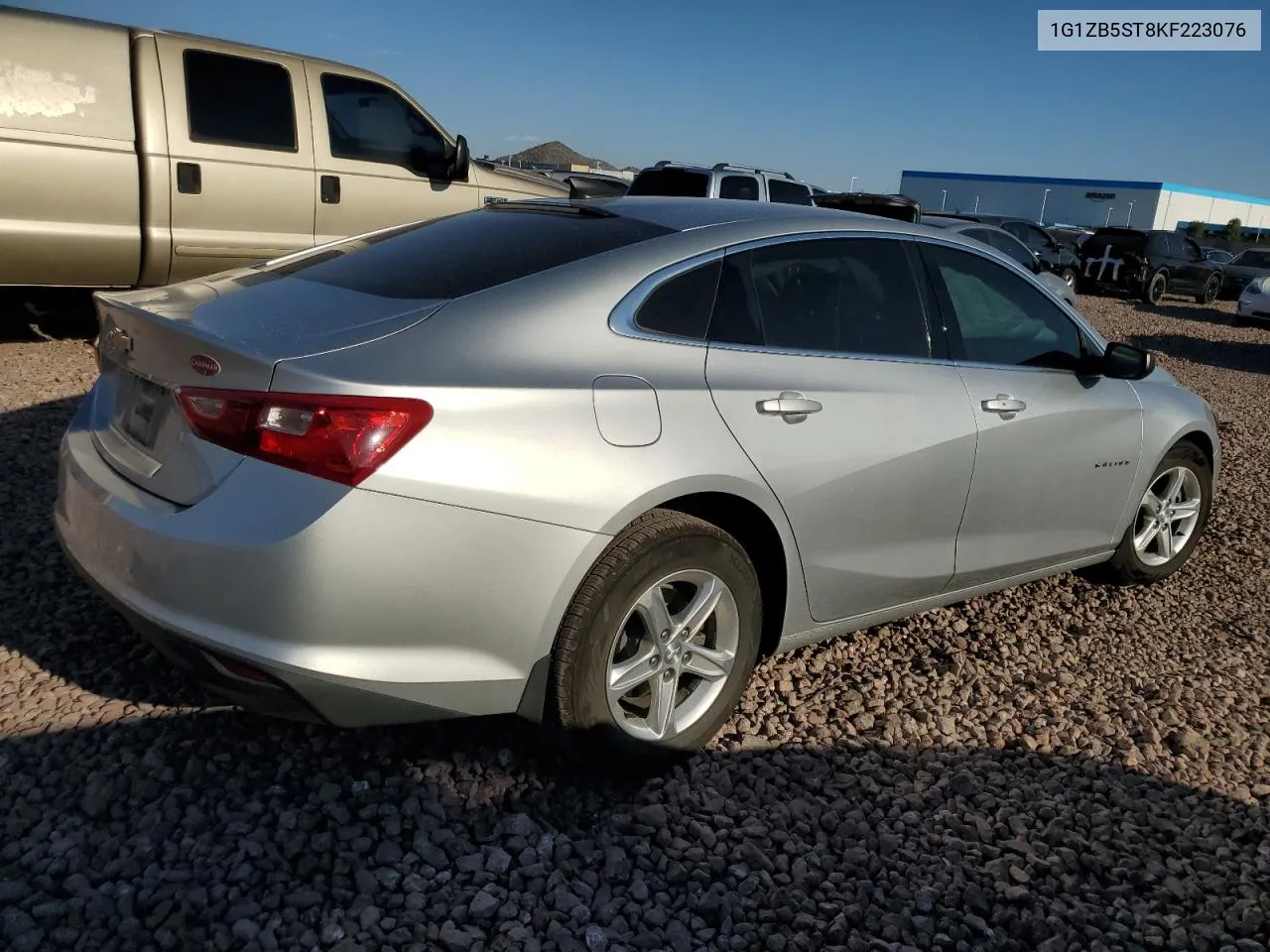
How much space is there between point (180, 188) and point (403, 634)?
595 centimetres

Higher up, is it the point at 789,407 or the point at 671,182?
the point at 671,182

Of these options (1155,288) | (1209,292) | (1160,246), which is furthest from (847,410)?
(1209,292)

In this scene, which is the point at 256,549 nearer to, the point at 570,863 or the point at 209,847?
the point at 209,847

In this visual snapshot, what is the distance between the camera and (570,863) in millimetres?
2562

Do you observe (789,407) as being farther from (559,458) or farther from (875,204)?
(875,204)

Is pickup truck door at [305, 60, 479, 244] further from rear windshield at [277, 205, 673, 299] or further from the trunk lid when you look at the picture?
the trunk lid

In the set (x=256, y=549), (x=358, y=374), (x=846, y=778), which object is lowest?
(x=846, y=778)

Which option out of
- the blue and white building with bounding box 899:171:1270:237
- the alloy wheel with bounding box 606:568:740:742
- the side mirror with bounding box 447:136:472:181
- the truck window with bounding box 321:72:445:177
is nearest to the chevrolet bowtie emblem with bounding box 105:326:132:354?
the alloy wheel with bounding box 606:568:740:742

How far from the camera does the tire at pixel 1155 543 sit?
179 inches

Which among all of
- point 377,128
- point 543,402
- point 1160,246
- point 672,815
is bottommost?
point 672,815

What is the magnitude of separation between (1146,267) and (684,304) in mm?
20847

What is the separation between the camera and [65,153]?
6613 mm

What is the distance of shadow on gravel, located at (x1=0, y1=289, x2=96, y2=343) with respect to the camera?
7576mm

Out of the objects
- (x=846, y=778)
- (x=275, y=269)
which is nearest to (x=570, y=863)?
(x=846, y=778)
